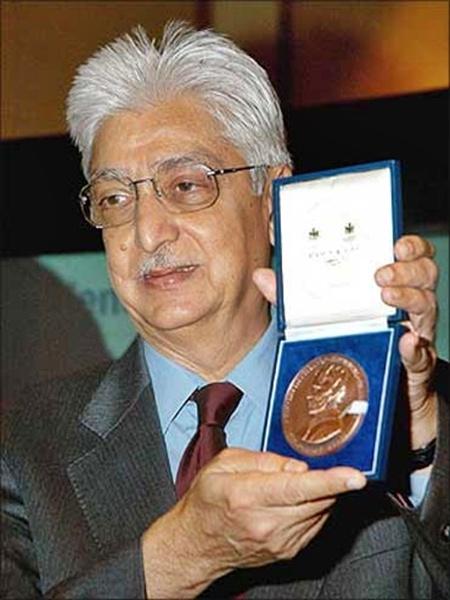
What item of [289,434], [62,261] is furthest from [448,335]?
[289,434]

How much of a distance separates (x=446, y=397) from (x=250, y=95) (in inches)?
16.0

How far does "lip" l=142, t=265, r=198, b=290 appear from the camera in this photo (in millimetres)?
1479

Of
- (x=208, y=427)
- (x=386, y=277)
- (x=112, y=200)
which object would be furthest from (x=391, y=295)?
(x=112, y=200)

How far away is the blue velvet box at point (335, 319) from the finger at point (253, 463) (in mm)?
25

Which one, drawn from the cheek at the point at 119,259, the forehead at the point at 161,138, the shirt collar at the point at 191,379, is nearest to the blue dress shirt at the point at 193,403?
the shirt collar at the point at 191,379

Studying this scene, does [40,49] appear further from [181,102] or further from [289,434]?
[289,434]

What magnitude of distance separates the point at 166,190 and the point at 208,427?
0.87 feet

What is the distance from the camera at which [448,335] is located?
102 inches

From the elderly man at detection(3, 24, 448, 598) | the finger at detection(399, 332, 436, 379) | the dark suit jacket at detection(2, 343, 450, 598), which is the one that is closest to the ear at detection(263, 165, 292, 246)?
the elderly man at detection(3, 24, 448, 598)

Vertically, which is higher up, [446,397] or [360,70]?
[360,70]

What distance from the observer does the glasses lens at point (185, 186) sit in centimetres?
151

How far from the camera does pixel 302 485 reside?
3.68 ft

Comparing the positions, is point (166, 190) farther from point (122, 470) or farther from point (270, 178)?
point (122, 470)

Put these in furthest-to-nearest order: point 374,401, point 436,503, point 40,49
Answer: point 40,49, point 436,503, point 374,401
